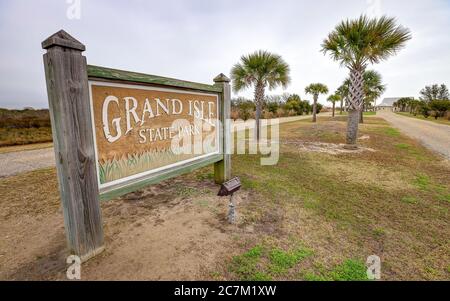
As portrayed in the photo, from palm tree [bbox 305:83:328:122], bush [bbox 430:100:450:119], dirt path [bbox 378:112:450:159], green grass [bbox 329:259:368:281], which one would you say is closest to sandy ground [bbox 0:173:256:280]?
green grass [bbox 329:259:368:281]

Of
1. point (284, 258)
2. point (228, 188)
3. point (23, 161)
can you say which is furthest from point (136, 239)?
point (23, 161)

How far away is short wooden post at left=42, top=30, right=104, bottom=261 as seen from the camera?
1844 millimetres

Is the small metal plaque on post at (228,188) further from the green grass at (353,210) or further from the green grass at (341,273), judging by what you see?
the green grass at (341,273)

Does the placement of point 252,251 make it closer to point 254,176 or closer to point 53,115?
point 53,115

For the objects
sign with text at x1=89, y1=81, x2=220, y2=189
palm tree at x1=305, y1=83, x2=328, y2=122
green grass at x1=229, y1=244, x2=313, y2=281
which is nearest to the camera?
green grass at x1=229, y1=244, x2=313, y2=281

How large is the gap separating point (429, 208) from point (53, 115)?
530 centimetres

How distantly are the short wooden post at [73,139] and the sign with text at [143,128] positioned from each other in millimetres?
178

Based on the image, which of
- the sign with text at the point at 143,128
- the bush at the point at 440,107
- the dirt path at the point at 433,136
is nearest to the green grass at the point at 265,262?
the sign with text at the point at 143,128

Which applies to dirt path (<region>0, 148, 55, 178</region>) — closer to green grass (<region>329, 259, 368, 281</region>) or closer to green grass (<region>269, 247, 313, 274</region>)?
green grass (<region>269, 247, 313, 274</region>)

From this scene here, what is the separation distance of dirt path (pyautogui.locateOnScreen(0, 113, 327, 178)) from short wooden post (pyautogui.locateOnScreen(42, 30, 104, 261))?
15.7ft

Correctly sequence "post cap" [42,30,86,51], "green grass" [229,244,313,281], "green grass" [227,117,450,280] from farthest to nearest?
"green grass" [227,117,450,280] → "green grass" [229,244,313,281] → "post cap" [42,30,86,51]

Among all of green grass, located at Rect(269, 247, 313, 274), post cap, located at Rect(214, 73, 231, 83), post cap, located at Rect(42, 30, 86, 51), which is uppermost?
post cap, located at Rect(214, 73, 231, 83)

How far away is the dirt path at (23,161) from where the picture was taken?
554 cm
